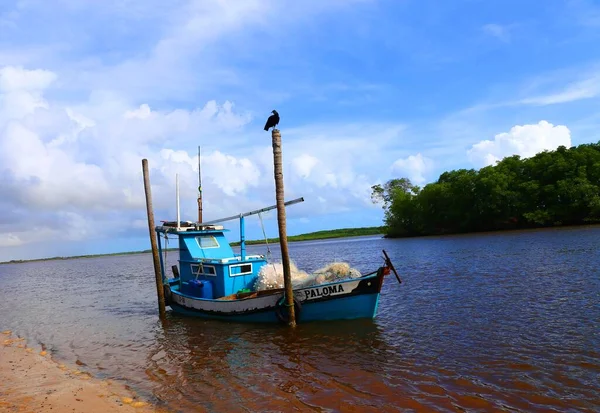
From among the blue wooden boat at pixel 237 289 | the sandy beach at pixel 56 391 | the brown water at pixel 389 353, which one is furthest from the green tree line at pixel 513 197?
the sandy beach at pixel 56 391

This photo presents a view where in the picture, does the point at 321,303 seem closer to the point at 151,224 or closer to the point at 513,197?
the point at 151,224

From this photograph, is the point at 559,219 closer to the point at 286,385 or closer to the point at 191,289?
the point at 191,289

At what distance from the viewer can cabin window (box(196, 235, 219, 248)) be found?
20781 mm

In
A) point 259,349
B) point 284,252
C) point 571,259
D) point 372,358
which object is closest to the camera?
point 372,358

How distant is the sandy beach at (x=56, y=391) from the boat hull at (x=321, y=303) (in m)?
6.26

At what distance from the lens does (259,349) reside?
14.3 meters

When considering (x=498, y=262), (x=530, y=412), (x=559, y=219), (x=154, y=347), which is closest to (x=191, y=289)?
(x=154, y=347)

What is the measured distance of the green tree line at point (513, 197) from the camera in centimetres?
7119

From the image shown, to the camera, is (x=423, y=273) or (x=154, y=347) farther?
(x=423, y=273)

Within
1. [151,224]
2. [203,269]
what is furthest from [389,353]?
[151,224]

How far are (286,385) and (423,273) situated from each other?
821 inches

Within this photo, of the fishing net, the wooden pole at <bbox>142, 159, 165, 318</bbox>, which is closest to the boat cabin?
the wooden pole at <bbox>142, 159, 165, 318</bbox>

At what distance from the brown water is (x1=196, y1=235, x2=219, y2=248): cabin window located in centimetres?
339

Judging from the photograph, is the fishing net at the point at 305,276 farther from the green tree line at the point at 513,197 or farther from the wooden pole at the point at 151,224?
the green tree line at the point at 513,197
